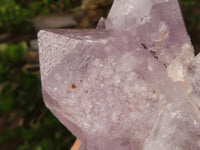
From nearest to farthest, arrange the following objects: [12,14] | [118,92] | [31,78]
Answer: [118,92], [31,78], [12,14]

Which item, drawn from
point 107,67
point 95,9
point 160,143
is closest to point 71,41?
point 107,67

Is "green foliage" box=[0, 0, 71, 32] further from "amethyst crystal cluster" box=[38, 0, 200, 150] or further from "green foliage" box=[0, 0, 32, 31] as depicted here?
"amethyst crystal cluster" box=[38, 0, 200, 150]

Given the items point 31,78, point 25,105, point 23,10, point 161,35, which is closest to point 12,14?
point 23,10

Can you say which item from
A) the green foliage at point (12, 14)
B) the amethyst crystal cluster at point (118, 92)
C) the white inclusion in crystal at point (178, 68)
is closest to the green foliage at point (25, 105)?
the green foliage at point (12, 14)

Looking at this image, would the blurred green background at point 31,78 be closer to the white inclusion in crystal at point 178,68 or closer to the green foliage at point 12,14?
the green foliage at point 12,14

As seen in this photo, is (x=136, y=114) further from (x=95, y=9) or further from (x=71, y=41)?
(x=95, y=9)

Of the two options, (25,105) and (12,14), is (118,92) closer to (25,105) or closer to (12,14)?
(25,105)
